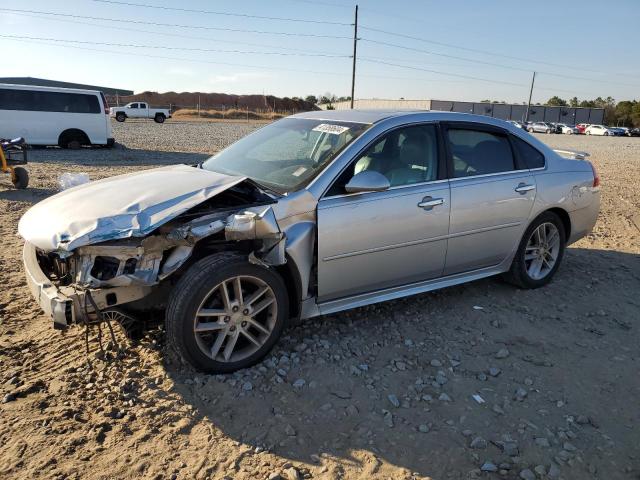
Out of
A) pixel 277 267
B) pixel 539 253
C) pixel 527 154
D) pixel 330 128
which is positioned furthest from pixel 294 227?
pixel 539 253

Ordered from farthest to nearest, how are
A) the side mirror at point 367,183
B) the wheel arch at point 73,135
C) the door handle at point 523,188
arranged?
the wheel arch at point 73,135, the door handle at point 523,188, the side mirror at point 367,183

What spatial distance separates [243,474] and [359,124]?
261 cm

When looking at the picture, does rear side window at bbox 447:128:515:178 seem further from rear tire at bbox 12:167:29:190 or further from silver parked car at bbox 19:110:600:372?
rear tire at bbox 12:167:29:190

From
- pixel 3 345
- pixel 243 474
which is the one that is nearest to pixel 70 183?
pixel 3 345

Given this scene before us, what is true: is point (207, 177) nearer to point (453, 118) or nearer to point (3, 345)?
point (3, 345)

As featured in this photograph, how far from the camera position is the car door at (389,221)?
11.3 ft

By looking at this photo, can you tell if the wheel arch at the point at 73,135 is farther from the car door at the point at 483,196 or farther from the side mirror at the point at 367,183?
the side mirror at the point at 367,183

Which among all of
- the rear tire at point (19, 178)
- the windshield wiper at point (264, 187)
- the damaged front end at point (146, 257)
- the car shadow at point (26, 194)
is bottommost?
→ the car shadow at point (26, 194)

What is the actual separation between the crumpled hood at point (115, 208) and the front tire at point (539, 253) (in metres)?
2.80

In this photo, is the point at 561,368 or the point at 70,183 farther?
the point at 70,183

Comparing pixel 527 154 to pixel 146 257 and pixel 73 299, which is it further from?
pixel 73 299

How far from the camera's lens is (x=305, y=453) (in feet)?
8.45

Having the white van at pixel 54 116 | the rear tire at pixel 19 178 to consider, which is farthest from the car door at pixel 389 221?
the white van at pixel 54 116

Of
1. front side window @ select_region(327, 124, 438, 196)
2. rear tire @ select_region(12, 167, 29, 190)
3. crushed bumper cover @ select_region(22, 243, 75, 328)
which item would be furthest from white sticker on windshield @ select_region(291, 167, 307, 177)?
rear tire @ select_region(12, 167, 29, 190)
